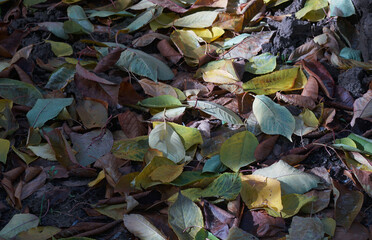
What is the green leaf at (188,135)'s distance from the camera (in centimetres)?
140

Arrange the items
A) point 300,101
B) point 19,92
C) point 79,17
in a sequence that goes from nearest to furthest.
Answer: point 300,101
point 19,92
point 79,17

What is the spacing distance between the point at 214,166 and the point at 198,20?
30.9 inches

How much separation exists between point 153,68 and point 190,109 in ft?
0.76

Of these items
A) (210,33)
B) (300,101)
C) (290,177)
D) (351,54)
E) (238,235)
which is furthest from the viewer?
(210,33)

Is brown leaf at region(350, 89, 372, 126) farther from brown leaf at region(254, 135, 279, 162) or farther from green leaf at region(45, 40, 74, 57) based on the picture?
green leaf at region(45, 40, 74, 57)

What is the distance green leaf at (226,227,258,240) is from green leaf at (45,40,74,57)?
107cm

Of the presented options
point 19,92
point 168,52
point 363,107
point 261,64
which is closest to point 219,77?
point 261,64

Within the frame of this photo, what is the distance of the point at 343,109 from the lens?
1503 mm

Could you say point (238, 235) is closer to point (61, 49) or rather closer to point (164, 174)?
point (164, 174)

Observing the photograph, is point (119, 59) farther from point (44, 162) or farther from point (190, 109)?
point (44, 162)

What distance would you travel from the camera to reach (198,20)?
74.4 inches

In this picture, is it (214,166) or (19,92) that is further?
(19,92)

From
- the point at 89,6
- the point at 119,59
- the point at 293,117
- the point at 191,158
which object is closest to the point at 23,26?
the point at 89,6

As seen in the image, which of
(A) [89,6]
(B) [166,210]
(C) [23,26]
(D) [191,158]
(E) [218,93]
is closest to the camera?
(B) [166,210]
